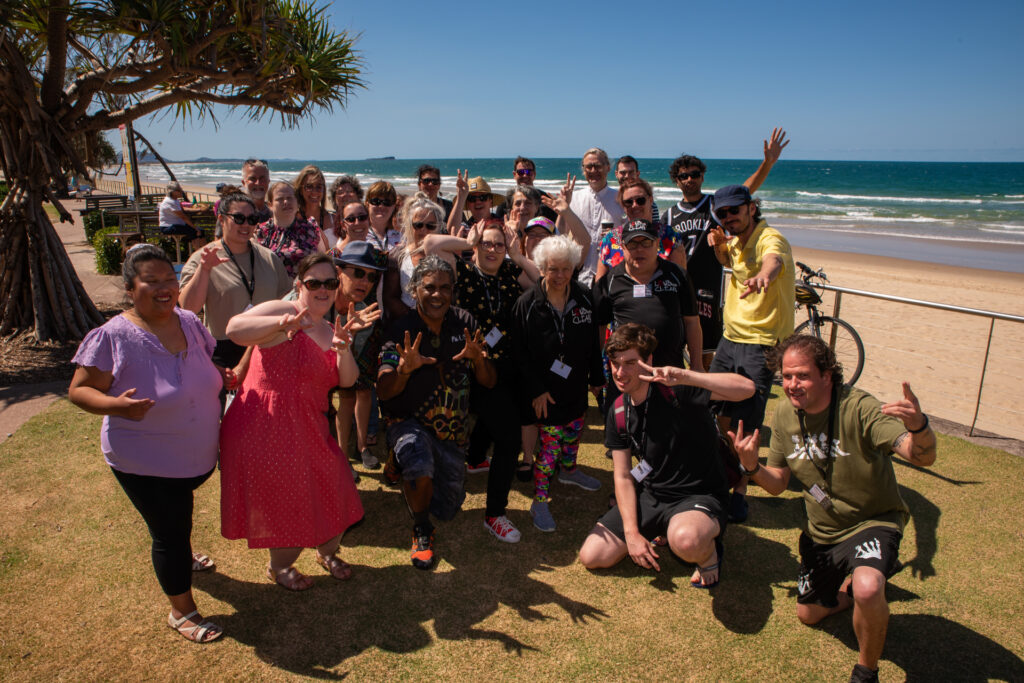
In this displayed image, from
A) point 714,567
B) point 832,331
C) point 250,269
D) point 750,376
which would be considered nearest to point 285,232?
point 250,269

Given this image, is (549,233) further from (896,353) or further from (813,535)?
(896,353)

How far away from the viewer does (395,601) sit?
11.1 ft

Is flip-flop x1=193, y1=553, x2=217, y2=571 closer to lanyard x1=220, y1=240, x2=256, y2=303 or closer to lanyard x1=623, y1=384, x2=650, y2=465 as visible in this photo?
lanyard x1=220, y1=240, x2=256, y2=303

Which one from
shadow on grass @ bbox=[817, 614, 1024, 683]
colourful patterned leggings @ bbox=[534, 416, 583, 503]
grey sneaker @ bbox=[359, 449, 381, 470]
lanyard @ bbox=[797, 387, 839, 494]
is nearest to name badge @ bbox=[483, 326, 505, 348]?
colourful patterned leggings @ bbox=[534, 416, 583, 503]

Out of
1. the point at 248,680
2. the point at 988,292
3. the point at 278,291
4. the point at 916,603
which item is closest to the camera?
the point at 248,680

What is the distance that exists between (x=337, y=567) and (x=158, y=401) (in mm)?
1481

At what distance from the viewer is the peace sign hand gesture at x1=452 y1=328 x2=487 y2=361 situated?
3.62 m

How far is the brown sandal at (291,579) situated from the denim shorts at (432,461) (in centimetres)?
80

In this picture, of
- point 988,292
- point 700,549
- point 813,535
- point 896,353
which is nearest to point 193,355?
point 700,549

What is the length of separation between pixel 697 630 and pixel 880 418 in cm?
144

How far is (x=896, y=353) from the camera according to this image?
8898mm

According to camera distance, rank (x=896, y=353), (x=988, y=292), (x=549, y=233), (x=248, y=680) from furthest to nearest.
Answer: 1. (x=988, y=292)
2. (x=896, y=353)
3. (x=549, y=233)
4. (x=248, y=680)

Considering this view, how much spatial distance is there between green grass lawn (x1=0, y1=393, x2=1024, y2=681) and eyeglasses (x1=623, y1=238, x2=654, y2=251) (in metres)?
1.94

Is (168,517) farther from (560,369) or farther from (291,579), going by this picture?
(560,369)
